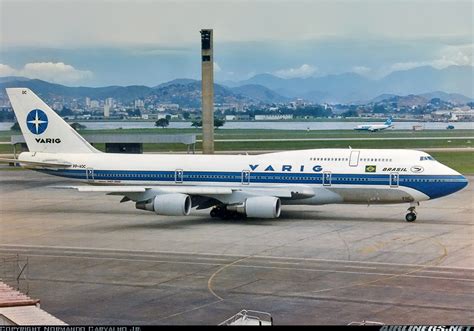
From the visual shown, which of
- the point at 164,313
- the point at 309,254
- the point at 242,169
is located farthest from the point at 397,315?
the point at 242,169

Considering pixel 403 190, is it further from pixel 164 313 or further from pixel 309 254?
pixel 164 313

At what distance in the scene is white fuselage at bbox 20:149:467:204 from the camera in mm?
40688

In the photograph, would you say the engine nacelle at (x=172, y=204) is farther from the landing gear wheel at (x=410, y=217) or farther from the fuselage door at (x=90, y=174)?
the landing gear wheel at (x=410, y=217)

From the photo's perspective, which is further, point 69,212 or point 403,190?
point 69,212

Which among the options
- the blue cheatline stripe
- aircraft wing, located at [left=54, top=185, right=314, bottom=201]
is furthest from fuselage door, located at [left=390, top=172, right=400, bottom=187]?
aircraft wing, located at [left=54, top=185, right=314, bottom=201]

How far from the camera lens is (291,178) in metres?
42.1

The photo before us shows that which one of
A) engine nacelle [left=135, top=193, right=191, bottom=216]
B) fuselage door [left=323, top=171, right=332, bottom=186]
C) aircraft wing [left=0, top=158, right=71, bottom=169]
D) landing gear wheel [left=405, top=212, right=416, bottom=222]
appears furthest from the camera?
aircraft wing [left=0, top=158, right=71, bottom=169]

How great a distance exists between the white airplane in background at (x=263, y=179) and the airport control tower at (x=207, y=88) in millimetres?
35065

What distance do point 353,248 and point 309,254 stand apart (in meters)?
2.46

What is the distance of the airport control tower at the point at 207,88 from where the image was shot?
79938 mm

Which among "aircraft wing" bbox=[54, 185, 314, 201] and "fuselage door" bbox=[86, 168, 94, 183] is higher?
"fuselage door" bbox=[86, 168, 94, 183]

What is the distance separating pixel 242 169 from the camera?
4291 centimetres

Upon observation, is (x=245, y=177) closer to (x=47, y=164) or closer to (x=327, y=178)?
(x=327, y=178)

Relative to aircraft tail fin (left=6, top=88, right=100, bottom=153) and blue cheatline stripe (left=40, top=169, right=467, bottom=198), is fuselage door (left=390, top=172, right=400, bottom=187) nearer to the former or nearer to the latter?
blue cheatline stripe (left=40, top=169, right=467, bottom=198)
